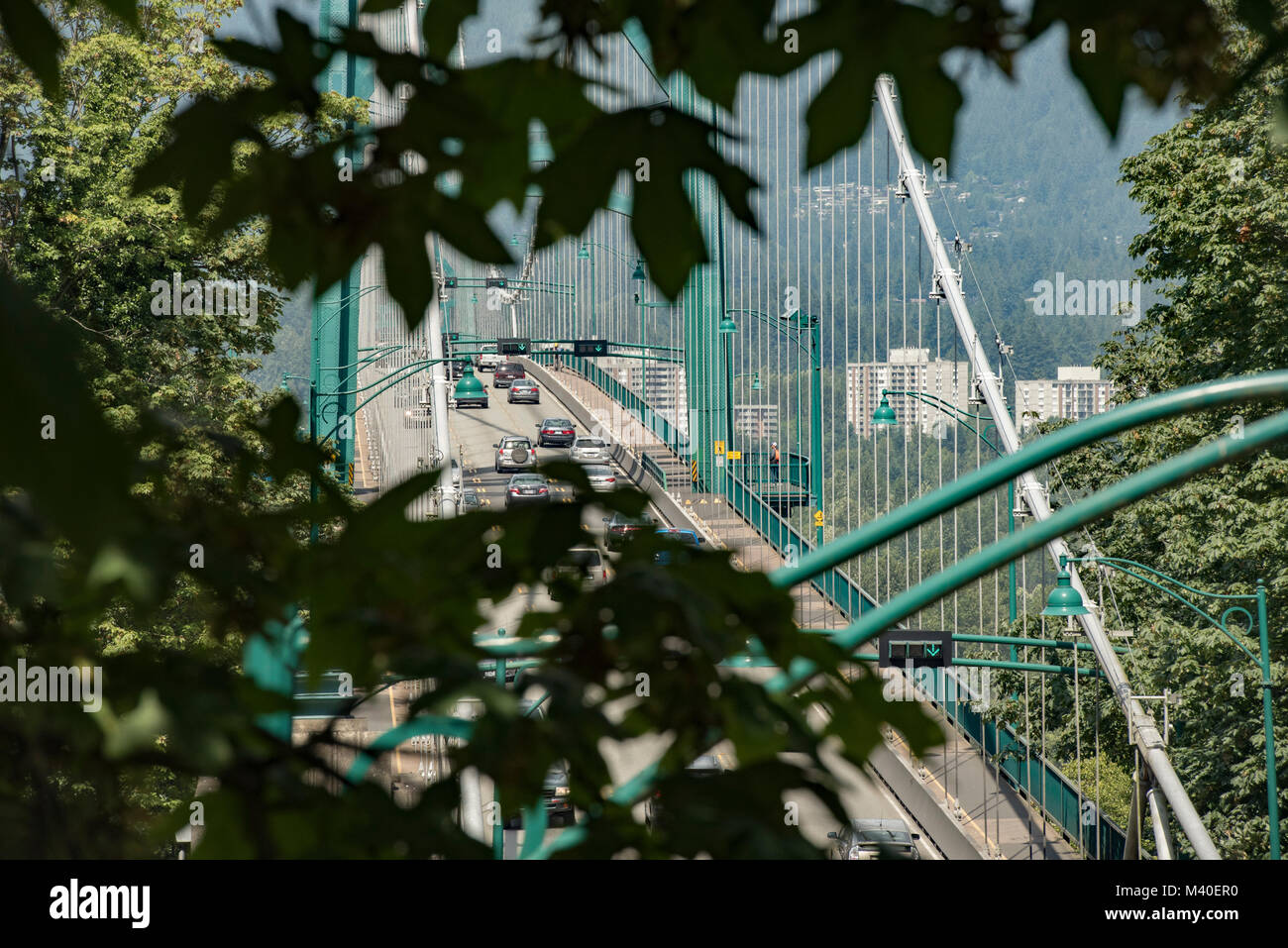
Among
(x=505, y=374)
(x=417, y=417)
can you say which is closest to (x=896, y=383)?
(x=505, y=374)

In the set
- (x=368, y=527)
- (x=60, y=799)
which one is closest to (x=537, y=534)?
(x=368, y=527)

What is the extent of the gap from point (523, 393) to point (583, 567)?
223ft

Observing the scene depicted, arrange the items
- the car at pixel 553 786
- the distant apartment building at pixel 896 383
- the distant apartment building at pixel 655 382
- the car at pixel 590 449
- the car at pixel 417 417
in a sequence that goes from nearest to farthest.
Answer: the car at pixel 553 786, the car at pixel 417 417, the car at pixel 590 449, the distant apartment building at pixel 896 383, the distant apartment building at pixel 655 382

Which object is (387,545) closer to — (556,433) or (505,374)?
(556,433)

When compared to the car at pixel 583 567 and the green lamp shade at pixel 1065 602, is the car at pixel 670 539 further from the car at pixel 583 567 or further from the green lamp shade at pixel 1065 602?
the green lamp shade at pixel 1065 602

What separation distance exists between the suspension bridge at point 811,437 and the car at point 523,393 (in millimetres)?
836

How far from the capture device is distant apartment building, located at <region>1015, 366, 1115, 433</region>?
130 ft

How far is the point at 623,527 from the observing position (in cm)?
146

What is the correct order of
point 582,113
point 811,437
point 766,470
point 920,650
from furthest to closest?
point 766,470 → point 811,437 → point 920,650 → point 582,113

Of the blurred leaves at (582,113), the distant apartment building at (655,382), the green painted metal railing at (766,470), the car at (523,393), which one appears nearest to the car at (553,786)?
the blurred leaves at (582,113)

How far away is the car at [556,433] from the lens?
55.5 meters

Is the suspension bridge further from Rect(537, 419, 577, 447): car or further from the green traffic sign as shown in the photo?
Rect(537, 419, 577, 447): car
